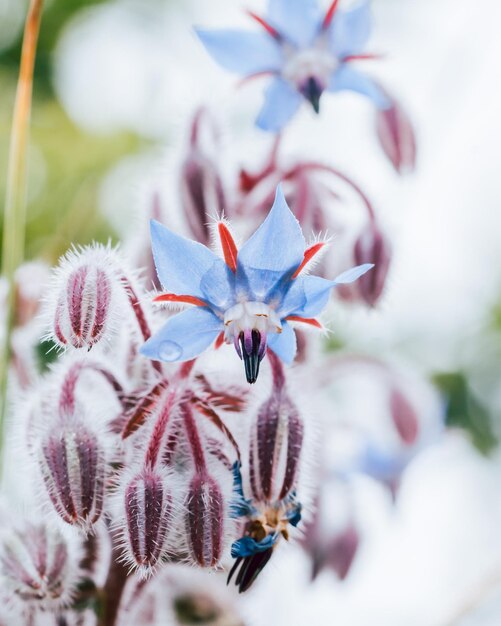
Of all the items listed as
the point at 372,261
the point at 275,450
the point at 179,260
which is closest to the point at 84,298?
the point at 179,260

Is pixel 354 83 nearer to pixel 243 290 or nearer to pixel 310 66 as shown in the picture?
pixel 310 66

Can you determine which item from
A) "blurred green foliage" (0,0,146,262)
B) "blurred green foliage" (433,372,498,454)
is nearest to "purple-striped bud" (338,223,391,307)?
"blurred green foliage" (0,0,146,262)

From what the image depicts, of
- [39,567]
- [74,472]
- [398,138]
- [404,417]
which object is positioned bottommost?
[404,417]

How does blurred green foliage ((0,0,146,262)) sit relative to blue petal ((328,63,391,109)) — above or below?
below

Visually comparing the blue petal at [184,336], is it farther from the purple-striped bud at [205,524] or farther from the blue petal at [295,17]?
the blue petal at [295,17]

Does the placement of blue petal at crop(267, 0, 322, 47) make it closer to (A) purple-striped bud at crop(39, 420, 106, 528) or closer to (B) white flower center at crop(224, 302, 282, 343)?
(B) white flower center at crop(224, 302, 282, 343)

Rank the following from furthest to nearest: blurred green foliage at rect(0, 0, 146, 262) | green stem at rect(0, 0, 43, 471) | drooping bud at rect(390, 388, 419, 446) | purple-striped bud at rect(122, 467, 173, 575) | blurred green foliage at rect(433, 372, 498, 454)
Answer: blurred green foliage at rect(433, 372, 498, 454) < blurred green foliage at rect(0, 0, 146, 262) < drooping bud at rect(390, 388, 419, 446) < green stem at rect(0, 0, 43, 471) < purple-striped bud at rect(122, 467, 173, 575)
